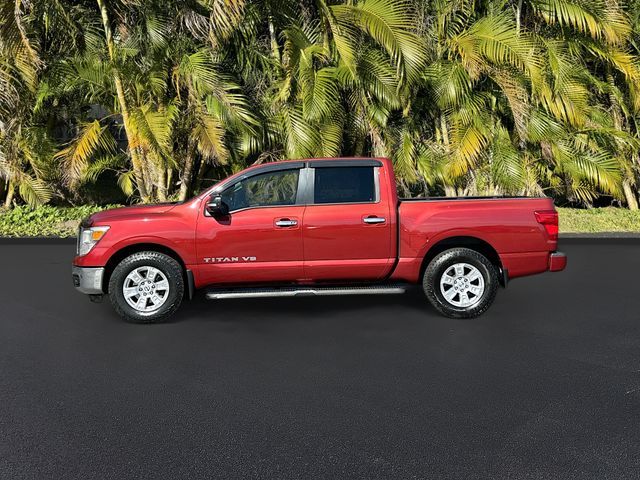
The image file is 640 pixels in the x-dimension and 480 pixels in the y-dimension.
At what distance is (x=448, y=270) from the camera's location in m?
7.69

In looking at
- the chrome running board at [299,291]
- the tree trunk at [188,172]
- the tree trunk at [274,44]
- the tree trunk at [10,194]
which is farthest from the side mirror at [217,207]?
the tree trunk at [10,194]

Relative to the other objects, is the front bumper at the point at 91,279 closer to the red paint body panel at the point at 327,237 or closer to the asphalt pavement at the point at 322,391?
the red paint body panel at the point at 327,237

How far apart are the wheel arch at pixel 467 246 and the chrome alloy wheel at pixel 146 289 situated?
2896mm

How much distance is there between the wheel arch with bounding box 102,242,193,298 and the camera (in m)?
7.59

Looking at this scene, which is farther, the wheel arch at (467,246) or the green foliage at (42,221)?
the green foliage at (42,221)

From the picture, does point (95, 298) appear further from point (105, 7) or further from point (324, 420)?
point (105, 7)

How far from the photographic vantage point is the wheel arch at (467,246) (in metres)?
7.77

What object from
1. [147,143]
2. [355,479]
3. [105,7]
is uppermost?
[105,7]

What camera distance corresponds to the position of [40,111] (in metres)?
17.2

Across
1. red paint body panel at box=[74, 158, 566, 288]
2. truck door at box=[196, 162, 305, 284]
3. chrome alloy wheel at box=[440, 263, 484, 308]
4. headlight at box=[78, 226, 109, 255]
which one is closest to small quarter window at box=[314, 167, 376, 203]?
red paint body panel at box=[74, 158, 566, 288]

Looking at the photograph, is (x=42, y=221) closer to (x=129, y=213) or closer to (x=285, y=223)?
(x=129, y=213)

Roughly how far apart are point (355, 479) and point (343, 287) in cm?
414

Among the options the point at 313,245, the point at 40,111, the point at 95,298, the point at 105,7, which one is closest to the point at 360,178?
the point at 313,245

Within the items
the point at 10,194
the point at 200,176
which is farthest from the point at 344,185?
the point at 10,194
